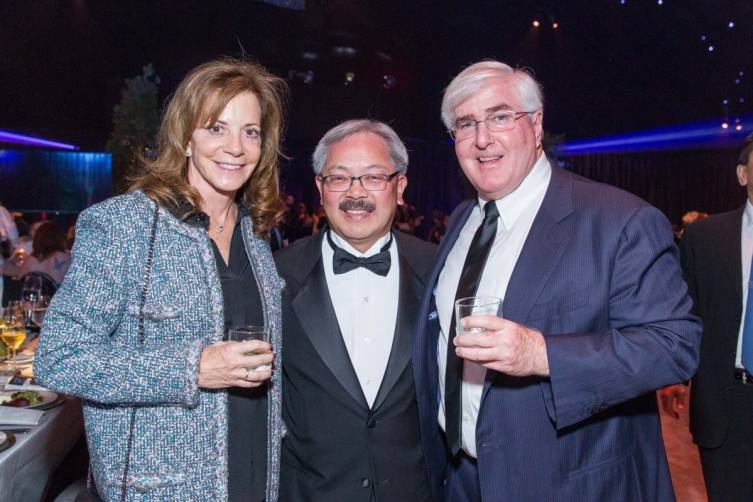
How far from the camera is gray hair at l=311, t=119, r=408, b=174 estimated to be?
100.0 inches

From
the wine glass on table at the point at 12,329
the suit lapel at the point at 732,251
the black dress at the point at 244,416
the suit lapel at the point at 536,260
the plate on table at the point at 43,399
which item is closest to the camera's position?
the suit lapel at the point at 536,260

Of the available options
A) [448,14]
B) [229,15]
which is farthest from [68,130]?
[448,14]

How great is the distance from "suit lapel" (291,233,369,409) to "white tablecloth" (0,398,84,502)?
42.0 inches

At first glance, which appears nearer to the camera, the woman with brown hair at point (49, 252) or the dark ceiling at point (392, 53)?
the woman with brown hair at point (49, 252)

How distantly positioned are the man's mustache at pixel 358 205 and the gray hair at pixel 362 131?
0.71 ft

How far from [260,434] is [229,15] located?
18.9 metres

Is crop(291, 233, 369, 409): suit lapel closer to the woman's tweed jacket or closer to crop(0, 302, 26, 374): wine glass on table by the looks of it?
the woman's tweed jacket

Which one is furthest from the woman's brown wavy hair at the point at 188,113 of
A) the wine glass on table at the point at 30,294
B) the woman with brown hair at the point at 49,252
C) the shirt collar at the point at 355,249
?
the woman with brown hair at the point at 49,252

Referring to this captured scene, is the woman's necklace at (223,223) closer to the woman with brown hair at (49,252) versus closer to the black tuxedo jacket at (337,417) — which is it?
the black tuxedo jacket at (337,417)

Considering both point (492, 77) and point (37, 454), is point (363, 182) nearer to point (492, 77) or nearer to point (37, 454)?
point (492, 77)

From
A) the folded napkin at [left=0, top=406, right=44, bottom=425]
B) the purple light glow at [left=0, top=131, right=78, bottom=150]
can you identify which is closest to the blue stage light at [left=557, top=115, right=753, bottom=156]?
the folded napkin at [left=0, top=406, right=44, bottom=425]

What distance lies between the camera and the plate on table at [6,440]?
2082 mm

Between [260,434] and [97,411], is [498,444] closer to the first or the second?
[260,434]

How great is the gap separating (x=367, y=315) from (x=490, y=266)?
Result: 1.81 feet
